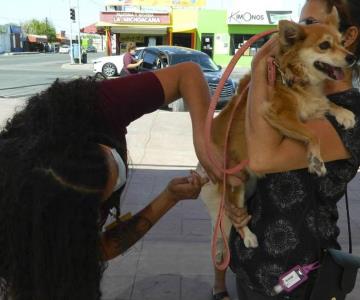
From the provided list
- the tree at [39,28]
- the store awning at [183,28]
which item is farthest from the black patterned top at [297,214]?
the tree at [39,28]

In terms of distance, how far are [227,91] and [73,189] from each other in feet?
35.9

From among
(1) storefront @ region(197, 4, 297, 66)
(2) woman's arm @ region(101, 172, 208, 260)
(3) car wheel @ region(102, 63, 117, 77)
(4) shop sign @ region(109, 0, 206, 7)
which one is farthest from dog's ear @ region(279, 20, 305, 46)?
(4) shop sign @ region(109, 0, 206, 7)

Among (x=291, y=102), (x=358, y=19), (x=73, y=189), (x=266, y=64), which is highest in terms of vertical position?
(x=358, y=19)

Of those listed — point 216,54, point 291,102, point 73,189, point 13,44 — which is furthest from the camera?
point 13,44

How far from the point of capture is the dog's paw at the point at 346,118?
5.30 ft

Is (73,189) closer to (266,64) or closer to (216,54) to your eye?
(266,64)

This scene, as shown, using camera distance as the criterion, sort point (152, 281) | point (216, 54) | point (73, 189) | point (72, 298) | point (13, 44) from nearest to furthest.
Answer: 1. point (73, 189)
2. point (72, 298)
3. point (152, 281)
4. point (216, 54)
5. point (13, 44)

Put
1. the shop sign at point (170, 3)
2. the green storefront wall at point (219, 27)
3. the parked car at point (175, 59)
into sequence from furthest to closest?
1. the shop sign at point (170, 3)
2. the green storefront wall at point (219, 27)
3. the parked car at point (175, 59)

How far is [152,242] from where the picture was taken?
4.27 meters

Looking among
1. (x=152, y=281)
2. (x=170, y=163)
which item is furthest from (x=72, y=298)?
(x=170, y=163)

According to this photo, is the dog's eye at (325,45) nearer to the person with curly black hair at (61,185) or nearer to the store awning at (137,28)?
the person with curly black hair at (61,185)

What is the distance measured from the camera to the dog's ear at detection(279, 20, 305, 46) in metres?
1.83

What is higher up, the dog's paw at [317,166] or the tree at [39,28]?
the dog's paw at [317,166]

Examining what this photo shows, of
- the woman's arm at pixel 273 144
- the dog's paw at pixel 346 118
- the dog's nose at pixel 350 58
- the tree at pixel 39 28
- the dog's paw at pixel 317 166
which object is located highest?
the dog's nose at pixel 350 58
